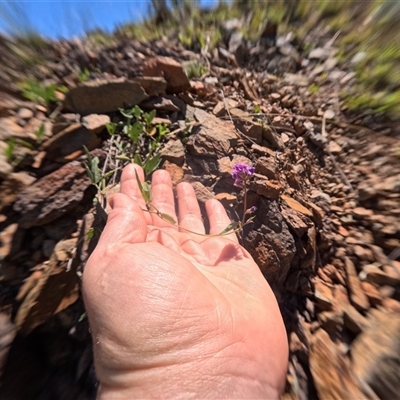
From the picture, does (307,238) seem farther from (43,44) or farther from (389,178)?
(43,44)

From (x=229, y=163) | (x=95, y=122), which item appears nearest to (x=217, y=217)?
(x=229, y=163)

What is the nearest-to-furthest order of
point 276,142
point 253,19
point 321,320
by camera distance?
point 321,320 < point 276,142 < point 253,19

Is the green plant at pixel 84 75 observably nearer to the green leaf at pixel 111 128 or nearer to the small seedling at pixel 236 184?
the green leaf at pixel 111 128

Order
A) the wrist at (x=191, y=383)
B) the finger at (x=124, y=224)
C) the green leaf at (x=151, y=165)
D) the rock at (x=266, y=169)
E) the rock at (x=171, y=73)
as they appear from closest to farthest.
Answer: the wrist at (x=191, y=383)
the finger at (x=124, y=224)
the rock at (x=266, y=169)
the green leaf at (x=151, y=165)
the rock at (x=171, y=73)

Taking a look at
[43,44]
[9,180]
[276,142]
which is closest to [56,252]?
[9,180]

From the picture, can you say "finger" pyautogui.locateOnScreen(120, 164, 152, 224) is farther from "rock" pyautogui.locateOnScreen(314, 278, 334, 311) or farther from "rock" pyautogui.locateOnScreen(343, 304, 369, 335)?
"rock" pyautogui.locateOnScreen(343, 304, 369, 335)

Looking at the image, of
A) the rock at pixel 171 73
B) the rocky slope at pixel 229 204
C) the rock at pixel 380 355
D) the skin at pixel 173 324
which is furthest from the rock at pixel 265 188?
the rock at pixel 171 73

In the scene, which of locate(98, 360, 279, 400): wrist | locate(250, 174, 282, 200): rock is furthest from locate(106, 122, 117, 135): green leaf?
locate(98, 360, 279, 400): wrist
